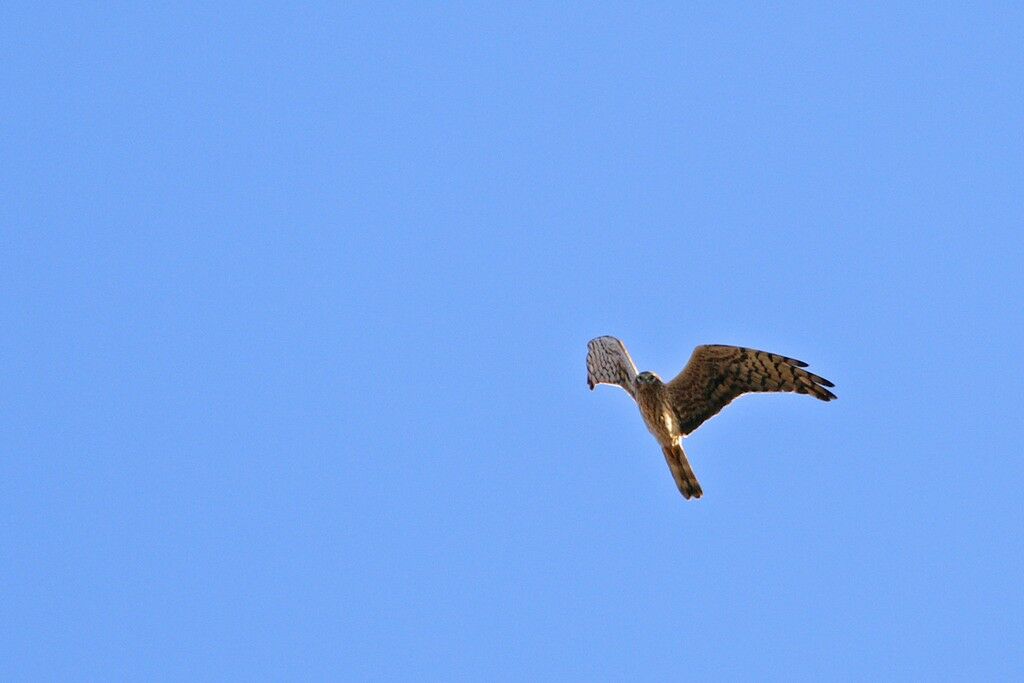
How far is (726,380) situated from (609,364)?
1.43 m

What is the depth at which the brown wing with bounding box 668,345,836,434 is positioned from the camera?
1675cm

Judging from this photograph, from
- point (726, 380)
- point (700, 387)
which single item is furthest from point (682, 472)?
point (726, 380)

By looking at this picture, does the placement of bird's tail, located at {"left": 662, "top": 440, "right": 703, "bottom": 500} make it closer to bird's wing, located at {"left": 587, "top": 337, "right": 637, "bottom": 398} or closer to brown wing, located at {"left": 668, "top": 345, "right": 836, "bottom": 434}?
brown wing, located at {"left": 668, "top": 345, "right": 836, "bottom": 434}

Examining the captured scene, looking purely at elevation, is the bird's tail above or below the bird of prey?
below

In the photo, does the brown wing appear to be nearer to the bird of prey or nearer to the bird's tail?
the bird of prey

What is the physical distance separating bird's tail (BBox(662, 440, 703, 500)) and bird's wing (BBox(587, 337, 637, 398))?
843mm

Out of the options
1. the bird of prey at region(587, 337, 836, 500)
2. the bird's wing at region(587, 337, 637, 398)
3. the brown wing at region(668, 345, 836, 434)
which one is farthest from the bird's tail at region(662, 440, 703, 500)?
the bird's wing at region(587, 337, 637, 398)

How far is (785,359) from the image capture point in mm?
16609

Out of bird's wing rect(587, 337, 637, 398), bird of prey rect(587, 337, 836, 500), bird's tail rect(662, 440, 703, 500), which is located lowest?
bird's tail rect(662, 440, 703, 500)

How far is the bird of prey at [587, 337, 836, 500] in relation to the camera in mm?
16781

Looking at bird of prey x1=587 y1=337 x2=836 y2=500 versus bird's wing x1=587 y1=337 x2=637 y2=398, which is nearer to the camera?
bird of prey x1=587 y1=337 x2=836 y2=500

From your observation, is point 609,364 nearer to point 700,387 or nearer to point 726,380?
point 700,387

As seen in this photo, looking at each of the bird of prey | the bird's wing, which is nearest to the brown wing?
the bird of prey

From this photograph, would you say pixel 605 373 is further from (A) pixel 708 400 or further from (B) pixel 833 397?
(B) pixel 833 397
